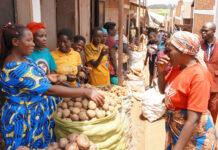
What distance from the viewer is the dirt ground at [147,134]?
3924 mm

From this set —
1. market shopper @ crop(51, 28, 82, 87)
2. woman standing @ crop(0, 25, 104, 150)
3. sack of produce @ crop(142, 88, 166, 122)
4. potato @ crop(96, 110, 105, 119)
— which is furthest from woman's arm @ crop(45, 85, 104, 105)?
sack of produce @ crop(142, 88, 166, 122)

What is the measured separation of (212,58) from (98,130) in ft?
9.23

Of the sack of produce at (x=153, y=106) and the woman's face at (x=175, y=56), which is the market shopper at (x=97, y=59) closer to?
the sack of produce at (x=153, y=106)

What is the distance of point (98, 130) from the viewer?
1.85 metres

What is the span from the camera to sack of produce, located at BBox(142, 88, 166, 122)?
4.88 metres

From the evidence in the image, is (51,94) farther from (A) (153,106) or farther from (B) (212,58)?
(A) (153,106)

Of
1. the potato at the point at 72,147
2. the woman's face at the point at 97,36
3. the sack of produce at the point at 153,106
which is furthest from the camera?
the sack of produce at the point at 153,106

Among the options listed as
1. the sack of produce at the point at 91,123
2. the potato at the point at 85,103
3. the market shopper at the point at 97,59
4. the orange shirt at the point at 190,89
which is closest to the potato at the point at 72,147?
the sack of produce at the point at 91,123

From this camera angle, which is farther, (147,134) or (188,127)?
(147,134)

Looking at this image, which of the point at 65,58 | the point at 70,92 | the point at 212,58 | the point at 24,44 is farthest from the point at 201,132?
the point at 212,58

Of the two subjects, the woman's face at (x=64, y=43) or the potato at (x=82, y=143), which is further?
the woman's face at (x=64, y=43)

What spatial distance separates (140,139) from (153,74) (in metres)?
3.44

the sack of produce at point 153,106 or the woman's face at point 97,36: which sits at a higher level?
the woman's face at point 97,36

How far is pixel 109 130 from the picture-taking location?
6.30 feet
